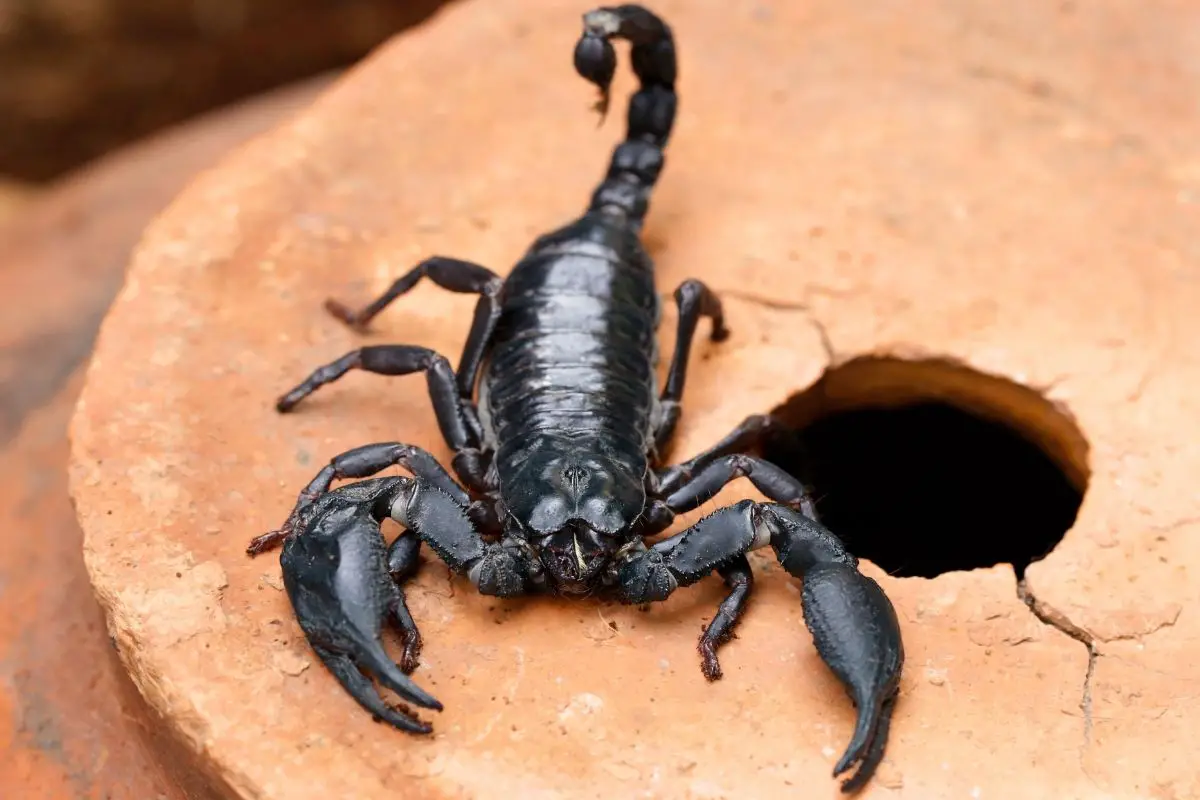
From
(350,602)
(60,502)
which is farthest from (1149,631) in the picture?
(60,502)

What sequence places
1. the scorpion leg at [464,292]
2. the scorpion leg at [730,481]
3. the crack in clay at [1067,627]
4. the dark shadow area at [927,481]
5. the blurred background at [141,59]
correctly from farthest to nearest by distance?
the blurred background at [141,59] → the dark shadow area at [927,481] → the scorpion leg at [464,292] → the scorpion leg at [730,481] → the crack in clay at [1067,627]

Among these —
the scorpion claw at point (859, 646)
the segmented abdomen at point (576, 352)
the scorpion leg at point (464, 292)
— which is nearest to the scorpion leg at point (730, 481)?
the segmented abdomen at point (576, 352)

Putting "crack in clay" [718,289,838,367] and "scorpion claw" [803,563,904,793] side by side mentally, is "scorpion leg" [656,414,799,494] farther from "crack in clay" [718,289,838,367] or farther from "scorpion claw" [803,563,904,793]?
"scorpion claw" [803,563,904,793]

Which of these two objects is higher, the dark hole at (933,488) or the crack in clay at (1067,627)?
the crack in clay at (1067,627)

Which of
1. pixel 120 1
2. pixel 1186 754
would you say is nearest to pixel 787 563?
pixel 1186 754

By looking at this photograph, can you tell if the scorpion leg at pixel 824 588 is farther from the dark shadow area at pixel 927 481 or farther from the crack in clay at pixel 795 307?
the dark shadow area at pixel 927 481

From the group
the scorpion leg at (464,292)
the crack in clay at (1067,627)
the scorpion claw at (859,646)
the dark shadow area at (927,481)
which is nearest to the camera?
the scorpion claw at (859,646)
